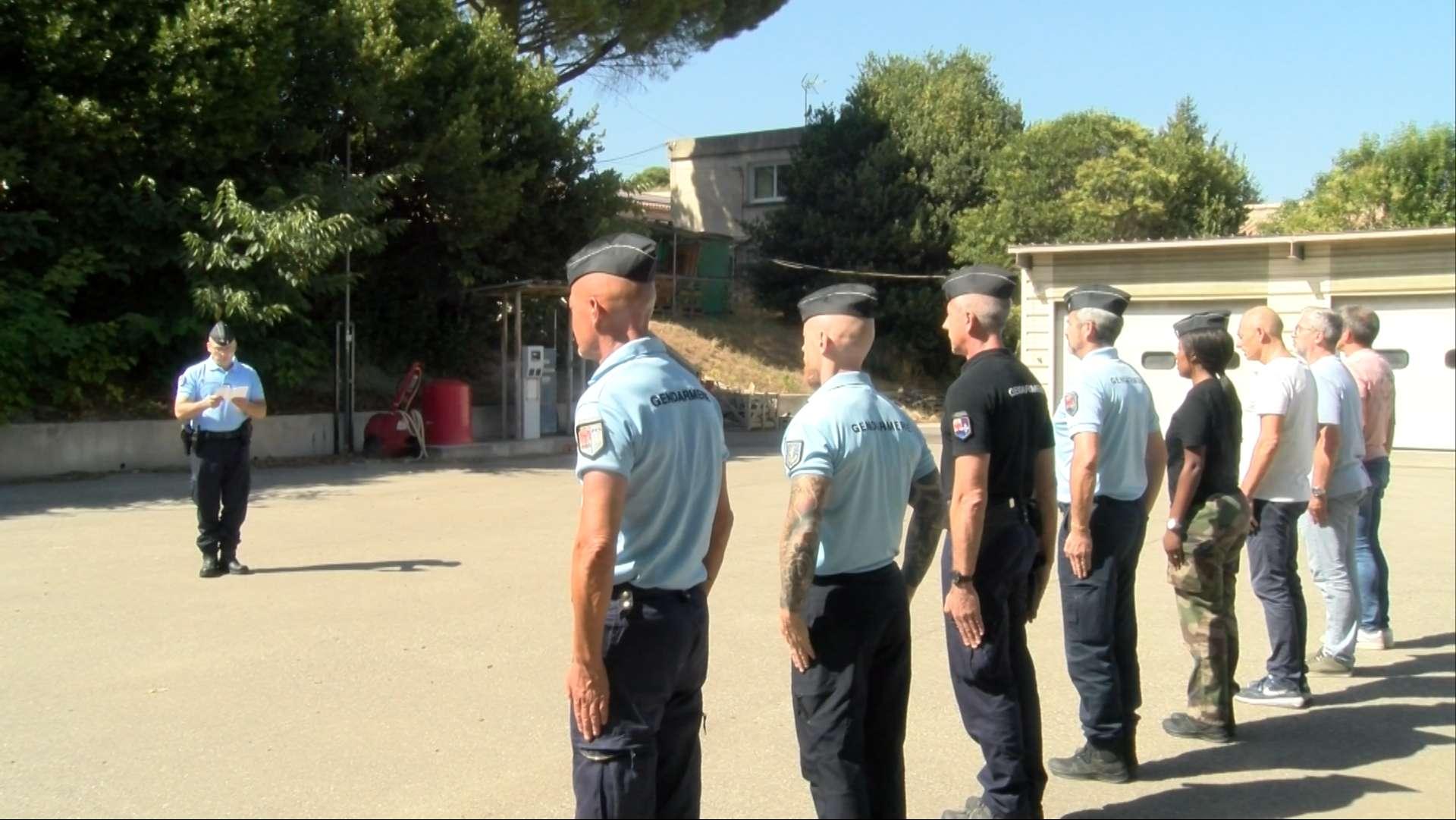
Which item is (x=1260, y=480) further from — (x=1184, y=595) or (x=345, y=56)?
(x=345, y=56)

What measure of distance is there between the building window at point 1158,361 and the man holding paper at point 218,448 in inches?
667

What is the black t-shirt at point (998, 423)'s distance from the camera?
4.14 metres

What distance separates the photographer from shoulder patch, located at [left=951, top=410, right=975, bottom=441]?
4.12m

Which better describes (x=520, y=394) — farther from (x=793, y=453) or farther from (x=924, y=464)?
(x=793, y=453)

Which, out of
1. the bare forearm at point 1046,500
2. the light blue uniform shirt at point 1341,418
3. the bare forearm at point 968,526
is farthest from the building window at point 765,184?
the bare forearm at point 968,526

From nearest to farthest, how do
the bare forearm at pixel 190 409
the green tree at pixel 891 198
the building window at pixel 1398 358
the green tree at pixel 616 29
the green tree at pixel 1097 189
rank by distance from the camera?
1. the bare forearm at pixel 190 409
2. the building window at pixel 1398 358
3. the green tree at pixel 616 29
4. the green tree at pixel 1097 189
5. the green tree at pixel 891 198

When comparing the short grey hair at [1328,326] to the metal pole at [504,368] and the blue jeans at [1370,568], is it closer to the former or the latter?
the blue jeans at [1370,568]

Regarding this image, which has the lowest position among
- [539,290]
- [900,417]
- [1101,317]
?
[900,417]

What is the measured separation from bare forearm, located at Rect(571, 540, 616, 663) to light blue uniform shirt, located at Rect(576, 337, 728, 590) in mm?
137

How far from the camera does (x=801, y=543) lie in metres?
3.62

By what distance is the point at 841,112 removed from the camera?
33250 mm

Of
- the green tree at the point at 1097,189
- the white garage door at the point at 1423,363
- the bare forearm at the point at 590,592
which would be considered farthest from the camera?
the green tree at the point at 1097,189

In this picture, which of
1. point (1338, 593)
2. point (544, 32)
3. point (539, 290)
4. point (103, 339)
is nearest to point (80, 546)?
point (103, 339)

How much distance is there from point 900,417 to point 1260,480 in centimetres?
256
